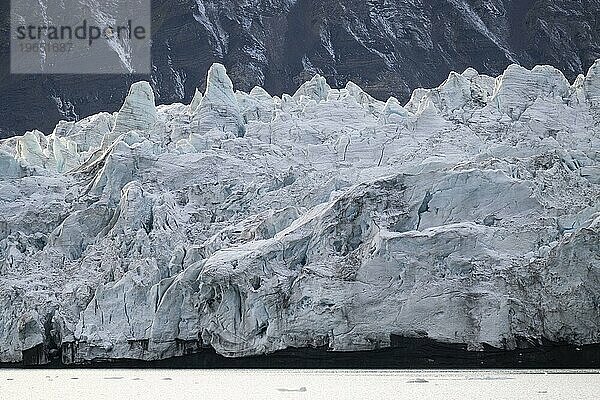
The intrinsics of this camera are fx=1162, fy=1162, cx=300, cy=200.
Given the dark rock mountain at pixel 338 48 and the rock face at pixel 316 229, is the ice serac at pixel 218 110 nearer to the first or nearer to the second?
the rock face at pixel 316 229

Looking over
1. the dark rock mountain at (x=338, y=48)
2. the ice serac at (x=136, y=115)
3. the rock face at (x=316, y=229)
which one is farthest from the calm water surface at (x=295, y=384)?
the dark rock mountain at (x=338, y=48)

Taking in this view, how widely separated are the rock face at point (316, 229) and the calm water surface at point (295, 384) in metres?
0.59

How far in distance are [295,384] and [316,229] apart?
2.96 m

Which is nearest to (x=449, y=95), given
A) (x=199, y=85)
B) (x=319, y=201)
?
(x=319, y=201)

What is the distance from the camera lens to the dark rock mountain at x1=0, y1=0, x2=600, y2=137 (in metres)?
49.0

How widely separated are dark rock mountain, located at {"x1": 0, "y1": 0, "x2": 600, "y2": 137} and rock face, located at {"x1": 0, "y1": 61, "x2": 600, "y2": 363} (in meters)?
23.9

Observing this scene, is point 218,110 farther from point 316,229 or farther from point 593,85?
point 593,85

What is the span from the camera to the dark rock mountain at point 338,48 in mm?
49000

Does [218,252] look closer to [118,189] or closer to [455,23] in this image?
[118,189]

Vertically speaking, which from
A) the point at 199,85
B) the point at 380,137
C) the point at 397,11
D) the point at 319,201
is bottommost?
the point at 319,201

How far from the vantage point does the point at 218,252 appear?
784 inches

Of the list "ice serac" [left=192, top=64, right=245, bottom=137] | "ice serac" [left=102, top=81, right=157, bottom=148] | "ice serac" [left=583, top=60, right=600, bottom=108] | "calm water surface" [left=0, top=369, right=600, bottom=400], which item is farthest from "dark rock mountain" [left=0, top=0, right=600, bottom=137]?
"calm water surface" [left=0, top=369, right=600, bottom=400]

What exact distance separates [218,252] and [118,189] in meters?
4.06

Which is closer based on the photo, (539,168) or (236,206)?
(539,168)
